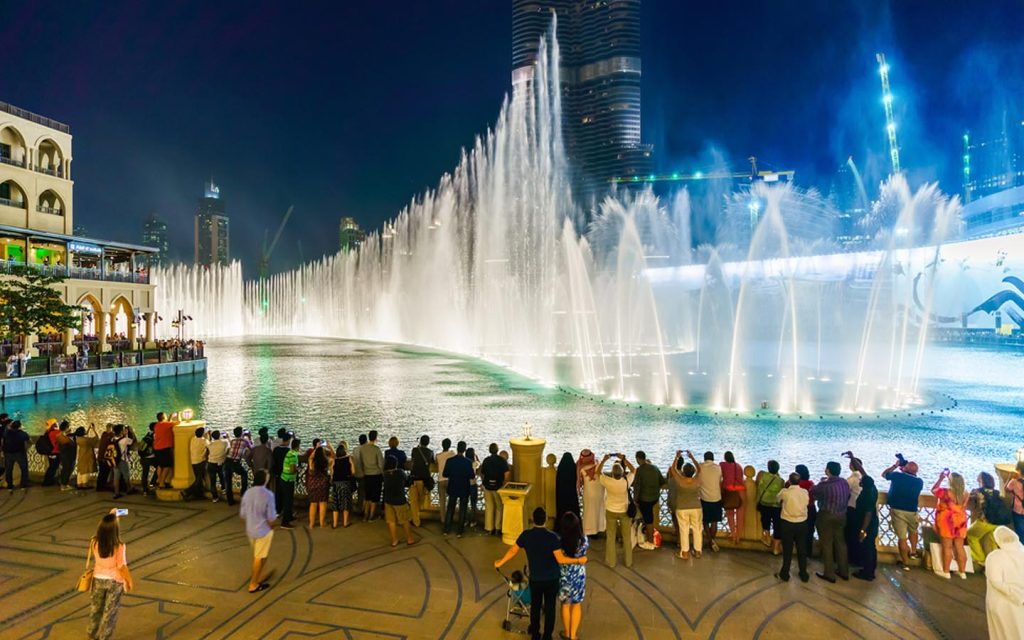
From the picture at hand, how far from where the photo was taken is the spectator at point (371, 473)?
893cm

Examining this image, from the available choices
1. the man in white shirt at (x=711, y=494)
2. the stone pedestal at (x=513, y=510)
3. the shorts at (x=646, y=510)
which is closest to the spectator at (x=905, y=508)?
the man in white shirt at (x=711, y=494)

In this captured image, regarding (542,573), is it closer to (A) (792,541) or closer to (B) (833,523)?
(A) (792,541)

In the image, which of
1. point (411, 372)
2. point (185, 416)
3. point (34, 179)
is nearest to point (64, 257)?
point (34, 179)

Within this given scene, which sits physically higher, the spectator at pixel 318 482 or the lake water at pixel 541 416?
the spectator at pixel 318 482

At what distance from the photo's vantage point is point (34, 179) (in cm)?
4409

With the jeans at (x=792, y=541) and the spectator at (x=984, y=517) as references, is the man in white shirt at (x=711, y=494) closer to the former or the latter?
the jeans at (x=792, y=541)

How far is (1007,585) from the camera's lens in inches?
192

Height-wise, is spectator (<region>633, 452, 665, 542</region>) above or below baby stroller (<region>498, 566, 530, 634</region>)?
above

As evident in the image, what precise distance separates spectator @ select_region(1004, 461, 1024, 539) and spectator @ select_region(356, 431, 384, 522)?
8.88m

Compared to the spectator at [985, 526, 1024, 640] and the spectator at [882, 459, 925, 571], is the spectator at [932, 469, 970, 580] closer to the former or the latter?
the spectator at [882, 459, 925, 571]

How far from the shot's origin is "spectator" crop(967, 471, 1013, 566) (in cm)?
703

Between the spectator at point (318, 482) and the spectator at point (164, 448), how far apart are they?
3412 millimetres

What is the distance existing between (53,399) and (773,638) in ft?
101

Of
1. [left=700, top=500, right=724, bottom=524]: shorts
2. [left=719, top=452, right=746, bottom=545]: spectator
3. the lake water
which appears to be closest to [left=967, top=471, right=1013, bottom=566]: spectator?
[left=719, top=452, right=746, bottom=545]: spectator
